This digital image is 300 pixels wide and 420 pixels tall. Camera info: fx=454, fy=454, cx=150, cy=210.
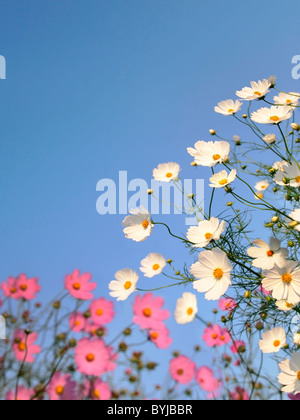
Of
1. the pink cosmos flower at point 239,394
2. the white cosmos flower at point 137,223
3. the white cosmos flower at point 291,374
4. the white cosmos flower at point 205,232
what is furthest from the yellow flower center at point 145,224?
the pink cosmos flower at point 239,394

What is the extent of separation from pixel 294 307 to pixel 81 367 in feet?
1.27

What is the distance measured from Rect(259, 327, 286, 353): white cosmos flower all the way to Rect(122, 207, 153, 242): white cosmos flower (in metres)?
0.29

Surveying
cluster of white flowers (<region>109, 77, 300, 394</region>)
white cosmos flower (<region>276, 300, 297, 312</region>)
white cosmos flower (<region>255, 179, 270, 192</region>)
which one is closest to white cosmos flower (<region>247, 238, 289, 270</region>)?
cluster of white flowers (<region>109, 77, 300, 394</region>)

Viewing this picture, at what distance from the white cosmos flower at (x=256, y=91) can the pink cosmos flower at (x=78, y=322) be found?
0.56m

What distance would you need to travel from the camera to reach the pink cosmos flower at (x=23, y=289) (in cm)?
97

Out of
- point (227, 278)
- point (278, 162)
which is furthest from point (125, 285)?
point (278, 162)

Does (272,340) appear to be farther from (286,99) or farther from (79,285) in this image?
(286,99)

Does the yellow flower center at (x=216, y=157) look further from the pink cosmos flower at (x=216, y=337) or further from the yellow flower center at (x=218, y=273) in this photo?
the pink cosmos flower at (x=216, y=337)

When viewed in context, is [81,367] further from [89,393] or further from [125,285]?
[125,285]

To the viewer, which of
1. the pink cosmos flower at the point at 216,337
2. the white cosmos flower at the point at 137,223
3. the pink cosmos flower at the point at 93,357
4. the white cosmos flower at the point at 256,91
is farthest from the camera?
the pink cosmos flower at the point at 216,337

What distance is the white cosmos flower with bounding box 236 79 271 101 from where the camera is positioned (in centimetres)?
97

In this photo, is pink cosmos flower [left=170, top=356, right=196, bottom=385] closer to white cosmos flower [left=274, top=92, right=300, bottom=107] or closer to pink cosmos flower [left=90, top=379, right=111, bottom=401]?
pink cosmos flower [left=90, top=379, right=111, bottom=401]

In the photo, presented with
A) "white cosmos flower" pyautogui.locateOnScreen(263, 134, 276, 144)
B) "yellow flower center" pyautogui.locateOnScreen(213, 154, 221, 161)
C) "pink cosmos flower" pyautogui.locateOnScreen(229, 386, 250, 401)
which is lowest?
"pink cosmos flower" pyautogui.locateOnScreen(229, 386, 250, 401)

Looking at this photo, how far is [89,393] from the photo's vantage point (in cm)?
65
